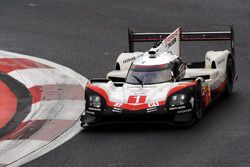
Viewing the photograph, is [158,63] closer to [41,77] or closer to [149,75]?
[149,75]

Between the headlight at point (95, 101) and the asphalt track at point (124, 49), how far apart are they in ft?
1.60

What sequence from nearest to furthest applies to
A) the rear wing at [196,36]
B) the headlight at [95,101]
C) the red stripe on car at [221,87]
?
the headlight at [95,101]
the red stripe on car at [221,87]
the rear wing at [196,36]

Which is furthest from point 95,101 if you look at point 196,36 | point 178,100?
point 196,36

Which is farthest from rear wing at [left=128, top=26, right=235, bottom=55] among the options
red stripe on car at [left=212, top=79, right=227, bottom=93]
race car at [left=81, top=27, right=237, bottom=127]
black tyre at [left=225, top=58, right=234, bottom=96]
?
red stripe on car at [left=212, top=79, right=227, bottom=93]

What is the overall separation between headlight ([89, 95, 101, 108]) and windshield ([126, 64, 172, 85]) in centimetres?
91

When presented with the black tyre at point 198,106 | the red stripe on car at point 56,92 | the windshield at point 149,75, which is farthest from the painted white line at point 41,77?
the black tyre at point 198,106

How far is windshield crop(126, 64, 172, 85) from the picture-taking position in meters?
15.8

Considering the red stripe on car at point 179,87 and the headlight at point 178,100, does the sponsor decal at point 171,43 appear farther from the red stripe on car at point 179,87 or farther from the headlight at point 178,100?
the headlight at point 178,100

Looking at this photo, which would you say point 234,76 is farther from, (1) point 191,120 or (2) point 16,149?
(2) point 16,149

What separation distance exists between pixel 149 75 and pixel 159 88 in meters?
0.52

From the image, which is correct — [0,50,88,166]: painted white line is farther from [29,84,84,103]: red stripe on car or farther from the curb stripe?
the curb stripe

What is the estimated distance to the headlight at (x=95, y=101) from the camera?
49.7 ft

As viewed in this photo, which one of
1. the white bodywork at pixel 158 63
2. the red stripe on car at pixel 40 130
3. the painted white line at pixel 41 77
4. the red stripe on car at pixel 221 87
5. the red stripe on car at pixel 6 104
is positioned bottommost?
the red stripe on car at pixel 40 130

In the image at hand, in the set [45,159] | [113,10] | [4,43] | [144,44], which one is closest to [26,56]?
[4,43]
